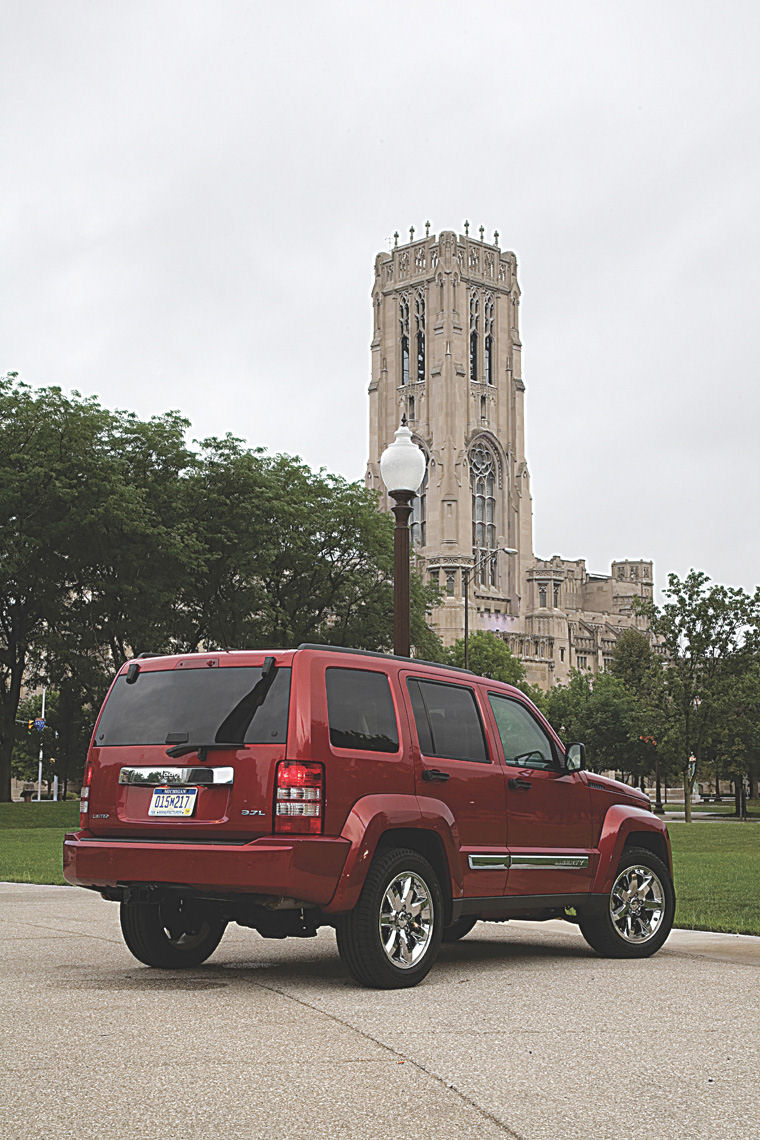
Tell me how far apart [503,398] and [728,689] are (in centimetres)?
9685

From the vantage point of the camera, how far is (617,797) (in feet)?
35.1

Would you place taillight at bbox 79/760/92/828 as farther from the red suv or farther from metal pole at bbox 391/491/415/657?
metal pole at bbox 391/491/415/657

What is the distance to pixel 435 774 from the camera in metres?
8.80

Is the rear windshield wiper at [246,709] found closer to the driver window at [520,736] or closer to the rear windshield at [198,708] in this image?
the rear windshield at [198,708]

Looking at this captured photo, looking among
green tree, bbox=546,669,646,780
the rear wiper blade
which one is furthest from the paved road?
green tree, bbox=546,669,646,780

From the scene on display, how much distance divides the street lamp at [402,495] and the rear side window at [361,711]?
15.5 feet

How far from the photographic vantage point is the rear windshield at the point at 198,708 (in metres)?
8.18

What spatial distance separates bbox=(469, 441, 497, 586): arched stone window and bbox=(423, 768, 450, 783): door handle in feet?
438

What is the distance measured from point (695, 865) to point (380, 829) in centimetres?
1418

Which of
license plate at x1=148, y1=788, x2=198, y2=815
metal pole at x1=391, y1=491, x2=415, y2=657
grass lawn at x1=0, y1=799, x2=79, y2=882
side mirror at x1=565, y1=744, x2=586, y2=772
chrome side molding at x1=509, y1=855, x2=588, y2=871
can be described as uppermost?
metal pole at x1=391, y1=491, x2=415, y2=657

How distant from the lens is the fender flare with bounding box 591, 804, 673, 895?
10.0 metres

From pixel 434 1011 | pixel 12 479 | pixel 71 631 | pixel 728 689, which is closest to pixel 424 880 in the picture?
pixel 434 1011

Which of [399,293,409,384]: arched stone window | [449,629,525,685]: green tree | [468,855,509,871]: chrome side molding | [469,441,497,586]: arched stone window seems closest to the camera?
[468,855,509,871]: chrome side molding

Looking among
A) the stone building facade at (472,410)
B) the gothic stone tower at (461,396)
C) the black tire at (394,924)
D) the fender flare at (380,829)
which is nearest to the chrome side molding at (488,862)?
the fender flare at (380,829)
